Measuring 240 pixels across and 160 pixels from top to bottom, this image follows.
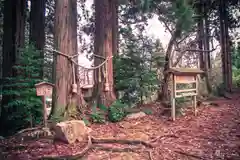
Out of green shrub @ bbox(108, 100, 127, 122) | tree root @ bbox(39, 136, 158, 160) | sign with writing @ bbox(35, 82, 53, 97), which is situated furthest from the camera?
green shrub @ bbox(108, 100, 127, 122)

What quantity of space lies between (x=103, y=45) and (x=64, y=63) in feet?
5.09

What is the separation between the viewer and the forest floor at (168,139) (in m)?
3.37

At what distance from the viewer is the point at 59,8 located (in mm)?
5129

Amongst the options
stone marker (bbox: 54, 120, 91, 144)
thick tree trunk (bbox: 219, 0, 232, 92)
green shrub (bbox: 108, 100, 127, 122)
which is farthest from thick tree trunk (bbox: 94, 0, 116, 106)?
thick tree trunk (bbox: 219, 0, 232, 92)

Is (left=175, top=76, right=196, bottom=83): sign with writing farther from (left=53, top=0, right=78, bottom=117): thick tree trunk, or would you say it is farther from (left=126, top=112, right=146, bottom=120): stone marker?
(left=53, top=0, right=78, bottom=117): thick tree trunk

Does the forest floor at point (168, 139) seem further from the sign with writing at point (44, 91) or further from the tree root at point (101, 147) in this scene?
the sign with writing at point (44, 91)

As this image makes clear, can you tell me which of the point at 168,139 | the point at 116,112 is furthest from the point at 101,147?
the point at 116,112

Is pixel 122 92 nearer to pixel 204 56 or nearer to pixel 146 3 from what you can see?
pixel 146 3

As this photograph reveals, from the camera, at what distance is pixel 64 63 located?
4.99 m

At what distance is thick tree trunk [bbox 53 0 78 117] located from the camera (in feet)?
16.3

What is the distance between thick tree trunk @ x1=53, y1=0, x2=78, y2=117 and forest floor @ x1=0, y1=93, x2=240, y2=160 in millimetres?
883

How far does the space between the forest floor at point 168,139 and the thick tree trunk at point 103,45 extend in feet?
3.25

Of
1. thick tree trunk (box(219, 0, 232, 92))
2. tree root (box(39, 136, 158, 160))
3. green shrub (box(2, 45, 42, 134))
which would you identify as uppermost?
thick tree trunk (box(219, 0, 232, 92))

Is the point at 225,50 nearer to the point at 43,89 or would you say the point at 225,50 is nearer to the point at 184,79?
the point at 184,79
